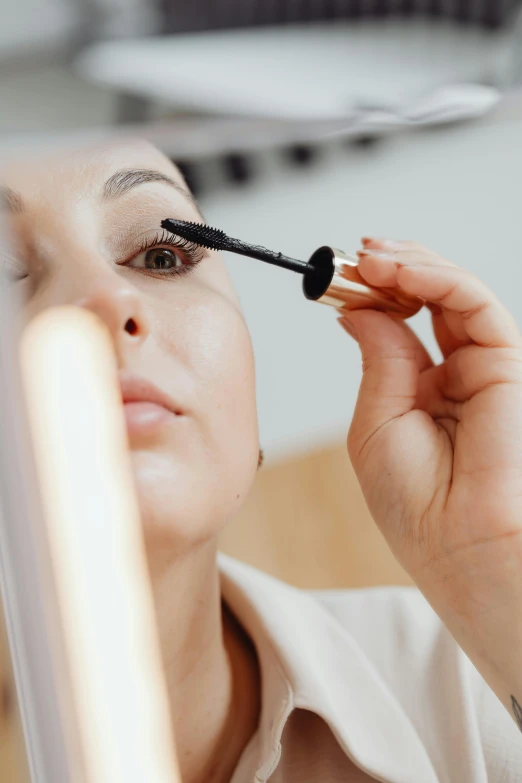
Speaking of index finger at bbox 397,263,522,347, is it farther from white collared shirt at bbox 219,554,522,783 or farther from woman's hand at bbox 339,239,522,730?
white collared shirt at bbox 219,554,522,783

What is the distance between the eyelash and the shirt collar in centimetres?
30

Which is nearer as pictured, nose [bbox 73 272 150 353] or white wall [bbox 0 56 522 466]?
nose [bbox 73 272 150 353]

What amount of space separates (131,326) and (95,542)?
0.14 meters

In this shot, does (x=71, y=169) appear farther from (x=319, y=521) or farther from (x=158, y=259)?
(x=319, y=521)

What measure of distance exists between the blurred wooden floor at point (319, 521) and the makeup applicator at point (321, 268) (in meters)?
0.13

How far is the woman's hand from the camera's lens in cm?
53

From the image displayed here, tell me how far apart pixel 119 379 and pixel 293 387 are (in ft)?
0.64

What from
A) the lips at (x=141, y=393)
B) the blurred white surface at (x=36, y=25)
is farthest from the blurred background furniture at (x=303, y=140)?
the lips at (x=141, y=393)

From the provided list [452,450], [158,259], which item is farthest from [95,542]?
[452,450]

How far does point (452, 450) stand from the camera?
0.60 m

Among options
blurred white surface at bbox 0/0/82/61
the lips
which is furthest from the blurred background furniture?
the lips

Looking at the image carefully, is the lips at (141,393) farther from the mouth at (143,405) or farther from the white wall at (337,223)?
the white wall at (337,223)

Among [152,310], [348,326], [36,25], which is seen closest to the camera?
[36,25]

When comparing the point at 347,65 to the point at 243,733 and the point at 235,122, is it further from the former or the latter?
the point at 243,733
